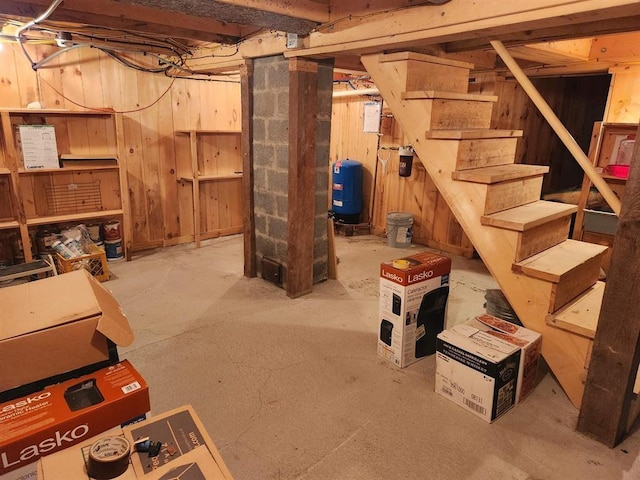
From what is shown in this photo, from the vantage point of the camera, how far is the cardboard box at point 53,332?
121 centimetres

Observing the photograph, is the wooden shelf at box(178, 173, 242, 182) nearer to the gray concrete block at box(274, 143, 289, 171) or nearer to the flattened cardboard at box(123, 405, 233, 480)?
the gray concrete block at box(274, 143, 289, 171)

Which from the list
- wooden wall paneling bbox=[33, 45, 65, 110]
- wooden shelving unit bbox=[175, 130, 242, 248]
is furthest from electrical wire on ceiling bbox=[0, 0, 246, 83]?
wooden shelving unit bbox=[175, 130, 242, 248]

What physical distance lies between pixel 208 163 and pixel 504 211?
11.1 feet

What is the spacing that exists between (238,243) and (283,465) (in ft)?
10.6

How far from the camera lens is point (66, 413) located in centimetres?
113

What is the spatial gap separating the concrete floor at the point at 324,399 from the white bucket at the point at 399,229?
1356 millimetres

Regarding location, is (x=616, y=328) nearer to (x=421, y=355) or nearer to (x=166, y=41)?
(x=421, y=355)

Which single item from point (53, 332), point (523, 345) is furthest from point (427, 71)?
point (53, 332)

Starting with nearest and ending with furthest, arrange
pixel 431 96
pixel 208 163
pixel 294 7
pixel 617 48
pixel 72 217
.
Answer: pixel 431 96 → pixel 294 7 → pixel 617 48 → pixel 72 217 → pixel 208 163

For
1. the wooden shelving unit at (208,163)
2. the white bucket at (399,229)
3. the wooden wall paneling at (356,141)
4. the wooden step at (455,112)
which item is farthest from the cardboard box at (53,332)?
the wooden wall paneling at (356,141)

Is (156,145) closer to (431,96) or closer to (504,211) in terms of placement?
(431,96)

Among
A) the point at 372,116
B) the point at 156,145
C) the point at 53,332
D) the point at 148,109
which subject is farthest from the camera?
the point at 372,116

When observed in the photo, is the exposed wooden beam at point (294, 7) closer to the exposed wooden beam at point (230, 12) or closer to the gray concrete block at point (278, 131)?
the exposed wooden beam at point (230, 12)

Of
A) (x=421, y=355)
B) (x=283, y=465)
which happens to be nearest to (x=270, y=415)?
(x=283, y=465)
